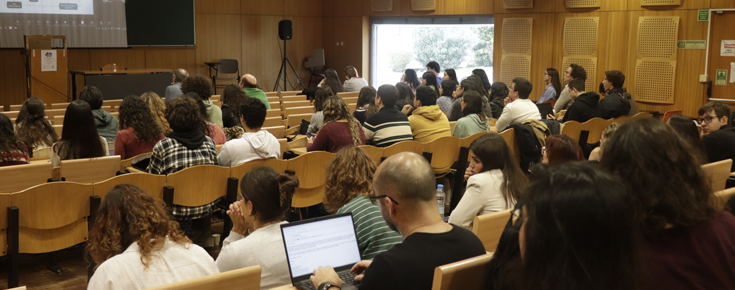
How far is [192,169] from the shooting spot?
4.30 meters

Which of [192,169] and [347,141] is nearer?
[192,169]

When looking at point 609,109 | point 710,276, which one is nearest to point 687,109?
point 609,109

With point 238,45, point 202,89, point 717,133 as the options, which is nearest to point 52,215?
point 202,89

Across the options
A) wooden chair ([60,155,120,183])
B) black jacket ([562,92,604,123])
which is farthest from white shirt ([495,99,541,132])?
wooden chair ([60,155,120,183])

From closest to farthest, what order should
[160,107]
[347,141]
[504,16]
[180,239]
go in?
[180,239] < [347,141] < [160,107] < [504,16]

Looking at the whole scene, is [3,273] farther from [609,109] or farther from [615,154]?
[609,109]

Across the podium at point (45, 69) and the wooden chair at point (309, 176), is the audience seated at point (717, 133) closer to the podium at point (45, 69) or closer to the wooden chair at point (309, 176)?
the wooden chair at point (309, 176)

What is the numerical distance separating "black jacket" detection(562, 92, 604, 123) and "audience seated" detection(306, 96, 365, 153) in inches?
136

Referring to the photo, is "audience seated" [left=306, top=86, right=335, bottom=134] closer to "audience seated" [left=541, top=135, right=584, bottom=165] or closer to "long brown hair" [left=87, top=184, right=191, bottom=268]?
"audience seated" [left=541, top=135, right=584, bottom=165]

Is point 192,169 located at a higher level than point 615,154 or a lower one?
lower

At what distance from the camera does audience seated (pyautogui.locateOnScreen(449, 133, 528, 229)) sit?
3523 mm

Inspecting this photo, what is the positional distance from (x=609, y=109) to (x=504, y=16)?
534 cm

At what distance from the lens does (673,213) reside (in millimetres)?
1764

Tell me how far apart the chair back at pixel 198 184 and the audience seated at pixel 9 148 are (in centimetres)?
146
